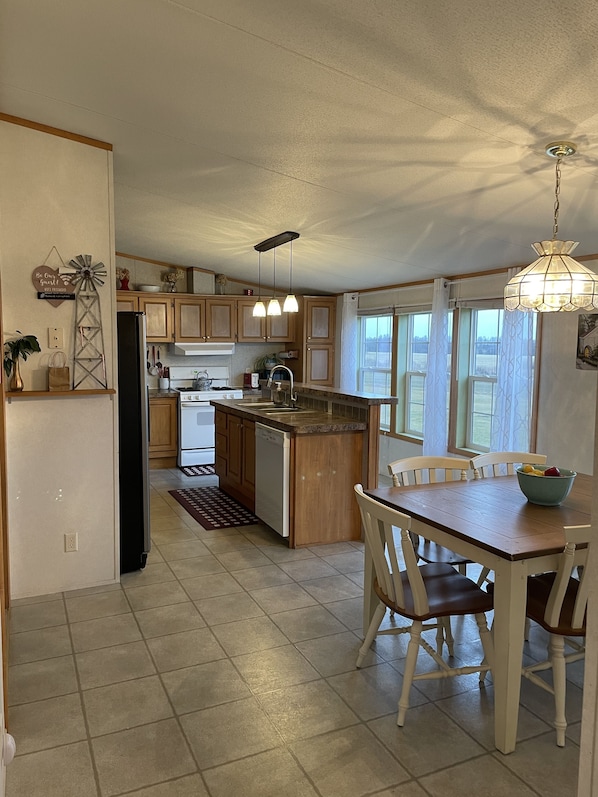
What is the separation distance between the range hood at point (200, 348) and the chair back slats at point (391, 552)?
503 centimetres

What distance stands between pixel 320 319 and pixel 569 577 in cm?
601

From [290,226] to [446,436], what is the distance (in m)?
2.61

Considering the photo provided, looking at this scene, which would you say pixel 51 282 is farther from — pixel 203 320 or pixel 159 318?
pixel 203 320

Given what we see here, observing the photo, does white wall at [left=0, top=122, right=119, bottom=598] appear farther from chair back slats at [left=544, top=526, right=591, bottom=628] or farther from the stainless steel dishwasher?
chair back slats at [left=544, top=526, right=591, bottom=628]

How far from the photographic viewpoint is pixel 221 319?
7.50 m

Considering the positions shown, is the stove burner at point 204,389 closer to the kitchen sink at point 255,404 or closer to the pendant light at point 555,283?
the kitchen sink at point 255,404

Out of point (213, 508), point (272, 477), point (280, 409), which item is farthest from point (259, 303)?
point (213, 508)

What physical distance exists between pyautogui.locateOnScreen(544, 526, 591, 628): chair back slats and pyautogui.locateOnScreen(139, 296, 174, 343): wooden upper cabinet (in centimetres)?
573

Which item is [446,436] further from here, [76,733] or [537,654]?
[76,733]

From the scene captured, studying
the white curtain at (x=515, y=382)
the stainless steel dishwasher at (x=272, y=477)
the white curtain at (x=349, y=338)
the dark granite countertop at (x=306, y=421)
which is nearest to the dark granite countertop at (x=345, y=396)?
the dark granite countertop at (x=306, y=421)

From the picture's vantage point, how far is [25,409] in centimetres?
346

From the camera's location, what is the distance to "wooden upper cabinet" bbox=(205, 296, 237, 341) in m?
7.41

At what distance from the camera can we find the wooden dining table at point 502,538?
217cm

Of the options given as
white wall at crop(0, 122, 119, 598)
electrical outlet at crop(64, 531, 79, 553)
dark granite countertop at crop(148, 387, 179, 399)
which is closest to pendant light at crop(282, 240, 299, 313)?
white wall at crop(0, 122, 119, 598)
